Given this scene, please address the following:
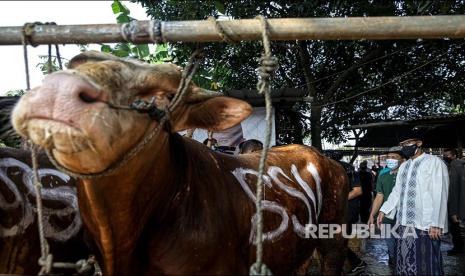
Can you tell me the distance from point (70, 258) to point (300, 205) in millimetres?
1790

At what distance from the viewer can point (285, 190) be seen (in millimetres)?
3410

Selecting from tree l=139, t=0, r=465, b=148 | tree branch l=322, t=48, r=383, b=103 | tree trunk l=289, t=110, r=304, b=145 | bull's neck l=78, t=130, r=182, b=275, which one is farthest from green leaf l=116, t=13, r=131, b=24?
tree trunk l=289, t=110, r=304, b=145

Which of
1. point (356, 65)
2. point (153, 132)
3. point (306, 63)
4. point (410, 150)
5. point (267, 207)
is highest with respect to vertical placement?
point (306, 63)

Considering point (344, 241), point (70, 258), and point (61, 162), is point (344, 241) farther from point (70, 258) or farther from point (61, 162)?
point (61, 162)

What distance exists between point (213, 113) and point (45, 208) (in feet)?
4.29

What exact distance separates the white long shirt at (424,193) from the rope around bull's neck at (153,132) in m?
3.69

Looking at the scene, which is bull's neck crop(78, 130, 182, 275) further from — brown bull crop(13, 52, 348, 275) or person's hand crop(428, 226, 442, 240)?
person's hand crop(428, 226, 442, 240)

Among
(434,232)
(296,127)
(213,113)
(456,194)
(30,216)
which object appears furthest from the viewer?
(296,127)

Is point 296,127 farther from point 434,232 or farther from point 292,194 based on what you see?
point 292,194

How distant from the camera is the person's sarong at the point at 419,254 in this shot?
191 inches

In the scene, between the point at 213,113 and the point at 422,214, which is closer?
the point at 213,113

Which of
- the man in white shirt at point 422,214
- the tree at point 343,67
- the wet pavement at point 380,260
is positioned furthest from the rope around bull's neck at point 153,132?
the tree at point 343,67

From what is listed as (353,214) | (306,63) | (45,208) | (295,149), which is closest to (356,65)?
(306,63)

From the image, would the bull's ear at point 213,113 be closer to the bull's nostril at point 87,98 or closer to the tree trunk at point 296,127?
the bull's nostril at point 87,98
